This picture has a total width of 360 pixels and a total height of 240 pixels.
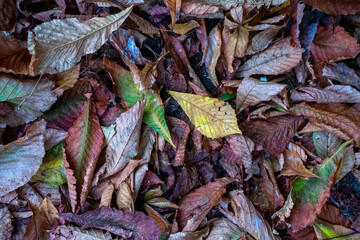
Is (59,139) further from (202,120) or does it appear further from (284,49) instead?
(284,49)

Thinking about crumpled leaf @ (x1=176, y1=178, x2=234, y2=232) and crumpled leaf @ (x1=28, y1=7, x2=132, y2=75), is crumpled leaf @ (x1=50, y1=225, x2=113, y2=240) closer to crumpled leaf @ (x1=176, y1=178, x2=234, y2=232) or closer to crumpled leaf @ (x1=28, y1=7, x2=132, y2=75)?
crumpled leaf @ (x1=176, y1=178, x2=234, y2=232)

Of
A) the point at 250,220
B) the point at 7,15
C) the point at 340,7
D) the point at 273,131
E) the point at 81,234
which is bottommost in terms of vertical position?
the point at 250,220

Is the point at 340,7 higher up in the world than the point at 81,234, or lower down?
higher up

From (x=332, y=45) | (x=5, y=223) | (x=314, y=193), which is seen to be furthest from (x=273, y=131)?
(x=5, y=223)

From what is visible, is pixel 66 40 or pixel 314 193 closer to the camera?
pixel 66 40

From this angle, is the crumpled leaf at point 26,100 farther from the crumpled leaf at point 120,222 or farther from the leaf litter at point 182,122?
the crumpled leaf at point 120,222

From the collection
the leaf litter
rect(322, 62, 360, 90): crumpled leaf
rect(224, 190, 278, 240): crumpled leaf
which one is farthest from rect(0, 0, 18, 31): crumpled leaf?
rect(322, 62, 360, 90): crumpled leaf

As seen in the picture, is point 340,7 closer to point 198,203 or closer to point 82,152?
point 198,203

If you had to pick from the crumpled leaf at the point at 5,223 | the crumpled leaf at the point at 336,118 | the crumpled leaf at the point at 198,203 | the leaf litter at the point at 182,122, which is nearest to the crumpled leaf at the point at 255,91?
the leaf litter at the point at 182,122
